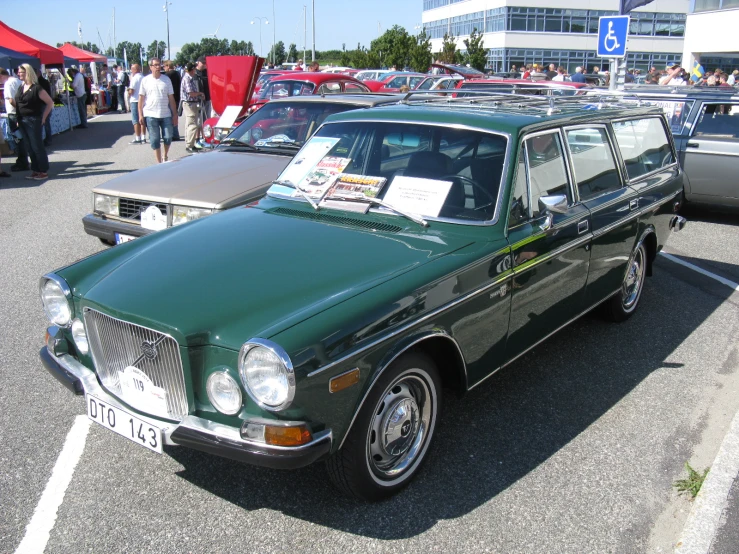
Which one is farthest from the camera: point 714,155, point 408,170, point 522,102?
point 714,155

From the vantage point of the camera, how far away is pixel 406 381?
324 centimetres

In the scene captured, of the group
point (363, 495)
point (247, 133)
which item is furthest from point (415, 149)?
point (247, 133)

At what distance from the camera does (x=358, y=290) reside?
303 centimetres

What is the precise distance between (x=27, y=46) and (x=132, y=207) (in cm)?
1504

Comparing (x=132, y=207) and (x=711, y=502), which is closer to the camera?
(x=711, y=502)

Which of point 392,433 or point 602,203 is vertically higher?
point 602,203

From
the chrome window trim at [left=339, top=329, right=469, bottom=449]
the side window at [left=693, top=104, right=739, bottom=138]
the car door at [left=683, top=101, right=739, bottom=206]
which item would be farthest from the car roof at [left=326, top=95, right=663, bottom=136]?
the side window at [left=693, top=104, right=739, bottom=138]

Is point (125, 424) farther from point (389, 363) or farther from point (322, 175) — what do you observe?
point (322, 175)

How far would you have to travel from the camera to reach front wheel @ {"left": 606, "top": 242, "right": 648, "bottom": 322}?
5375 mm

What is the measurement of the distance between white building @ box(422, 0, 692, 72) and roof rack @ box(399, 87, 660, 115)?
5713cm

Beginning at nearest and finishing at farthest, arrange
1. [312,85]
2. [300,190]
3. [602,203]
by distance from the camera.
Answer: [300,190]
[602,203]
[312,85]

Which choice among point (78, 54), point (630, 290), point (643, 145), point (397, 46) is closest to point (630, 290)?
point (630, 290)

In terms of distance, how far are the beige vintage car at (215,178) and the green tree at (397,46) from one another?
42.1m

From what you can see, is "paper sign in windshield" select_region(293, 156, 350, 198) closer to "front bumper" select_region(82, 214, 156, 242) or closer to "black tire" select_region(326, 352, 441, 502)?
"black tire" select_region(326, 352, 441, 502)
